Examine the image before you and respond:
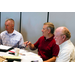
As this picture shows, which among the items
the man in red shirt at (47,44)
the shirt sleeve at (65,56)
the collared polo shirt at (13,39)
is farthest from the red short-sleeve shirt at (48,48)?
the collared polo shirt at (13,39)

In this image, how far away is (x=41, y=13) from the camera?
9.43ft

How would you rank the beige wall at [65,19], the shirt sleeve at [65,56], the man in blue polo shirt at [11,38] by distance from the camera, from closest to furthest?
1. the shirt sleeve at [65,56]
2. the beige wall at [65,19]
3. the man in blue polo shirt at [11,38]

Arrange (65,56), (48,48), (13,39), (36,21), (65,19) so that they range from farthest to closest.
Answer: (36,21) < (13,39) < (65,19) < (48,48) < (65,56)

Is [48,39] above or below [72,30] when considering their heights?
below

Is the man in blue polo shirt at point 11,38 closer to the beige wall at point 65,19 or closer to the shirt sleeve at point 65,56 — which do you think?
the beige wall at point 65,19

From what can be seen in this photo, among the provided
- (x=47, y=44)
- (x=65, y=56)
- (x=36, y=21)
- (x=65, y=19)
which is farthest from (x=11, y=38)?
(x=65, y=56)

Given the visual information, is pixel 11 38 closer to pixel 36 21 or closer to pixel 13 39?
pixel 13 39

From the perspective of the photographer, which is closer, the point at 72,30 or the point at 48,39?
the point at 48,39

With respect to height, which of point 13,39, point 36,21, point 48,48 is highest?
point 36,21

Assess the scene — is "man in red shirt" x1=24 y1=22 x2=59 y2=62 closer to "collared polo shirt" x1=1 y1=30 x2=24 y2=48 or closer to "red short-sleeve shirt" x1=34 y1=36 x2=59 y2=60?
"red short-sleeve shirt" x1=34 y1=36 x2=59 y2=60
